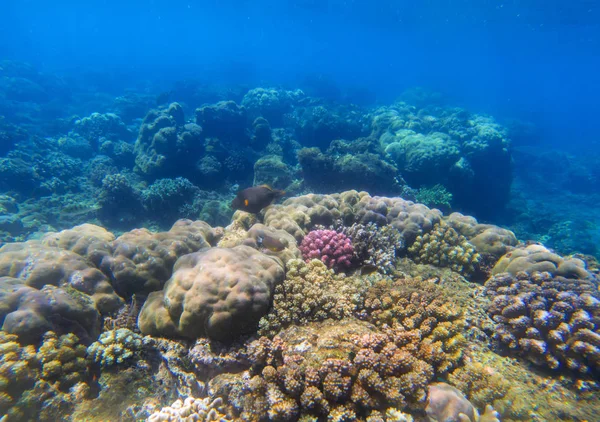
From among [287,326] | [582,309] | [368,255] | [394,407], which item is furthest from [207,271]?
[582,309]

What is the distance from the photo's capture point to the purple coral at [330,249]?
5.59 metres

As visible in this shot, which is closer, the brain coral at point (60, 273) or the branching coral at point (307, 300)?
the branching coral at point (307, 300)

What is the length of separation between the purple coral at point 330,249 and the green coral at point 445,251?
2.05 metres

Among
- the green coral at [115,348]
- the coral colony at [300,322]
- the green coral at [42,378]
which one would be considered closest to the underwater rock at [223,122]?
the coral colony at [300,322]

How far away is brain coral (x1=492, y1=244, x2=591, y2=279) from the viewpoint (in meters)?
5.58

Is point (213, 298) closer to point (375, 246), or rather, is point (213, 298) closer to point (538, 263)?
point (375, 246)

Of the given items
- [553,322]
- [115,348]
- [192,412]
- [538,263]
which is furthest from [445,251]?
[115,348]

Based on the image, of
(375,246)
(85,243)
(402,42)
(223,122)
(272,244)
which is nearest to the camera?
(272,244)

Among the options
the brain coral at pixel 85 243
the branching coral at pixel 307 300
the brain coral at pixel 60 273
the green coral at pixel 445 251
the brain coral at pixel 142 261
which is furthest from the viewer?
the green coral at pixel 445 251

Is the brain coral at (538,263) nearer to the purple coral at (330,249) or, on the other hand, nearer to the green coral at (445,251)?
the green coral at (445,251)

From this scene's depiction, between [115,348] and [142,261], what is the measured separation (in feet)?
5.36

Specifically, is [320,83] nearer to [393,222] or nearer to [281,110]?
[281,110]

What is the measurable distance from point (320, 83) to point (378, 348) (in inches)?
1713

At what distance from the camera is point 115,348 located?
12.4 feet
